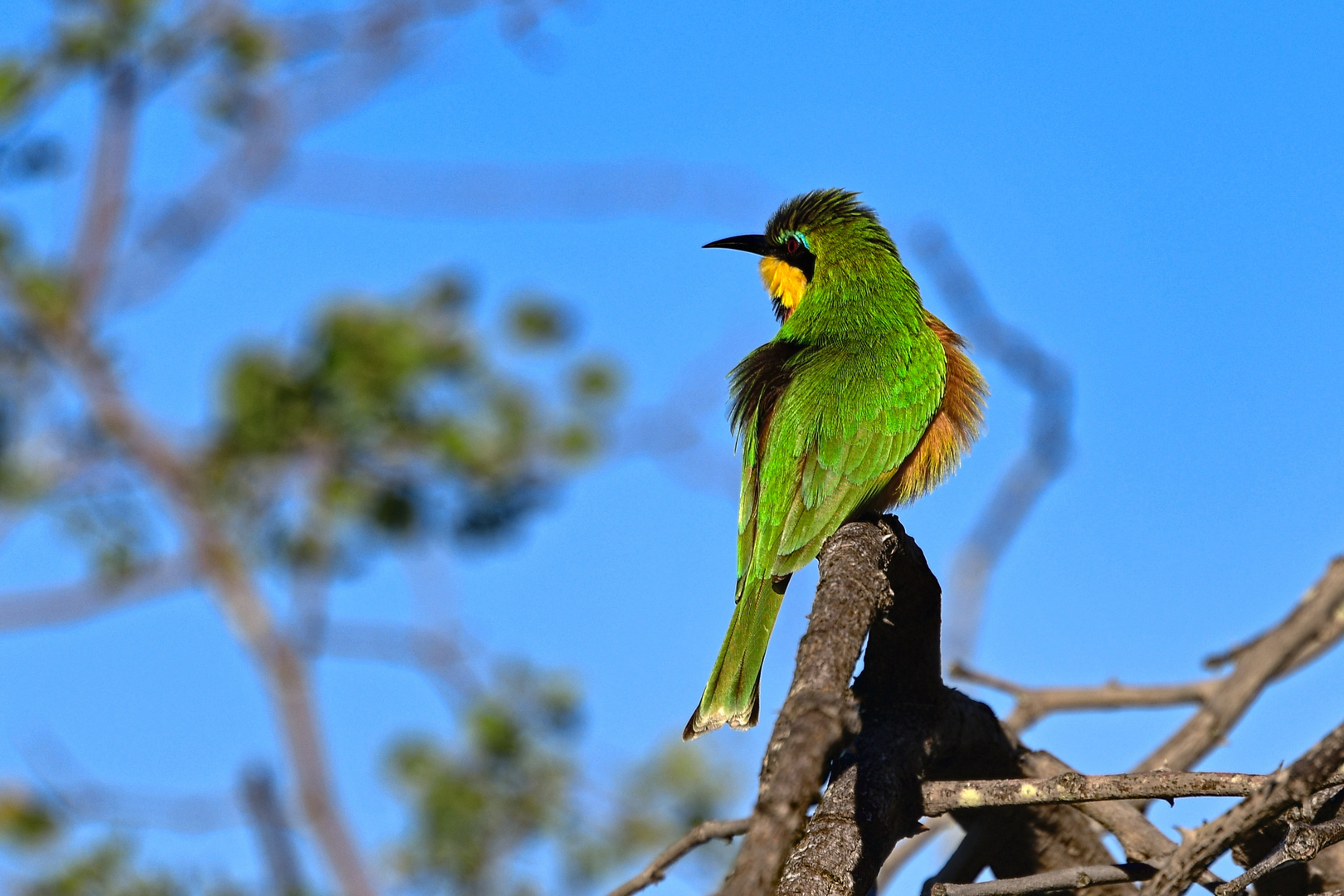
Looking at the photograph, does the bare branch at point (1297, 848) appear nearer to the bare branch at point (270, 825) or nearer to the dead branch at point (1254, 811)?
the dead branch at point (1254, 811)

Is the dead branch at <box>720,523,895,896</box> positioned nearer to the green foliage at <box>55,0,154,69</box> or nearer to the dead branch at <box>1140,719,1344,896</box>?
the dead branch at <box>1140,719,1344,896</box>

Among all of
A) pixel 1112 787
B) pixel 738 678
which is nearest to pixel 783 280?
pixel 738 678

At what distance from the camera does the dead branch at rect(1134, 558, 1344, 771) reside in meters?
2.90

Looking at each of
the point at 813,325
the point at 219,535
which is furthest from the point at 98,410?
the point at 813,325

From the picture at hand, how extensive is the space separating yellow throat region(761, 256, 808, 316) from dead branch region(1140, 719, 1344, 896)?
2.68m

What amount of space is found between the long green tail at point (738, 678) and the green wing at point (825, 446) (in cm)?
15

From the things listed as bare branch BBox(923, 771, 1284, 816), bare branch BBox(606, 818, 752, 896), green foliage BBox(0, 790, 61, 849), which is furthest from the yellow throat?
green foliage BBox(0, 790, 61, 849)

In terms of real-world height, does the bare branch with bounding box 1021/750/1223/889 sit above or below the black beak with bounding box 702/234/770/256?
below

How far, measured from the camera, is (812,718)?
1144mm

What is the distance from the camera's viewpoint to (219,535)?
5613mm

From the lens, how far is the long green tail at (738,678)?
235cm

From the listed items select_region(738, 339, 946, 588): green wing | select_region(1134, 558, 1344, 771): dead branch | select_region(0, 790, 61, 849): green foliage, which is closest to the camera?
select_region(738, 339, 946, 588): green wing

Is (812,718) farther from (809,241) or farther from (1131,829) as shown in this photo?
(809,241)

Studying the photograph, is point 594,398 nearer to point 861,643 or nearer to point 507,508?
point 507,508
